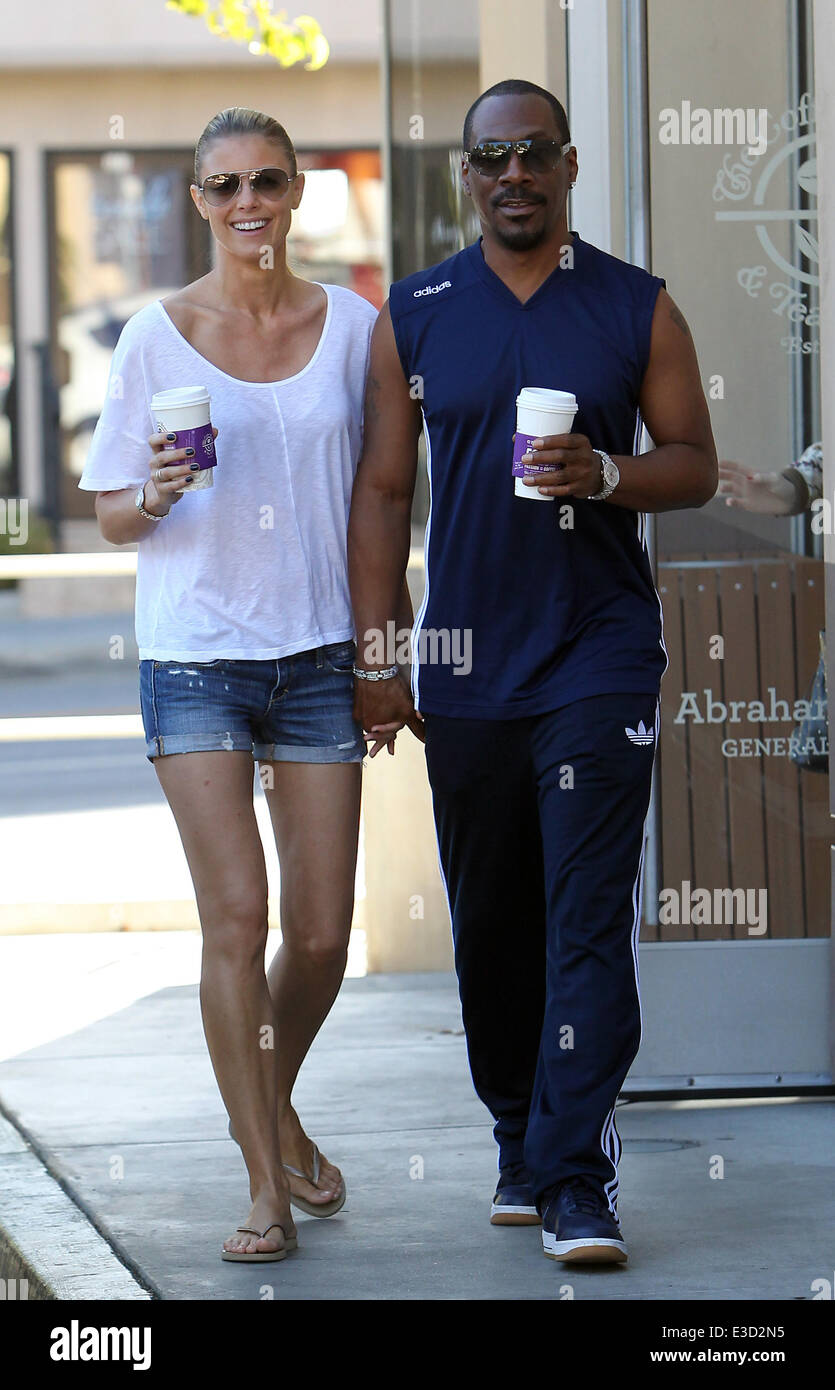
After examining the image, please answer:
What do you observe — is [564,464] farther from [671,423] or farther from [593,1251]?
[593,1251]

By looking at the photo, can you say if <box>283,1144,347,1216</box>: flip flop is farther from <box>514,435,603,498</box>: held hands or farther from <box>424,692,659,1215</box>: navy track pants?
<box>514,435,603,498</box>: held hands

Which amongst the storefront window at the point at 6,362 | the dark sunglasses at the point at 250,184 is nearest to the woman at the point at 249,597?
the dark sunglasses at the point at 250,184

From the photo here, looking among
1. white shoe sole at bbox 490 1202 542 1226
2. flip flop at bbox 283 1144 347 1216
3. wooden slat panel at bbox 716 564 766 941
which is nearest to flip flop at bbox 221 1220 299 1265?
flip flop at bbox 283 1144 347 1216

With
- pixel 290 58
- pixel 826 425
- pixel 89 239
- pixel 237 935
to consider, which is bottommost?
pixel 237 935

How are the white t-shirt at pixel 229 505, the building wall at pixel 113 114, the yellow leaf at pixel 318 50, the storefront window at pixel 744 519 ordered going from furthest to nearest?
the building wall at pixel 113 114 < the yellow leaf at pixel 318 50 < the storefront window at pixel 744 519 < the white t-shirt at pixel 229 505

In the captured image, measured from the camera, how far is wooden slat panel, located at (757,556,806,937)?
17.5 ft

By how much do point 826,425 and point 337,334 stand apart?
138 centimetres

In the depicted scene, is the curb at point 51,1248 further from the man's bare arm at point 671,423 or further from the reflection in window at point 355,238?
the reflection in window at point 355,238

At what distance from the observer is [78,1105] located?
17.8 feet

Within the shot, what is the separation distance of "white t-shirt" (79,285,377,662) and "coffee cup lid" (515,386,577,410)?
530 millimetres

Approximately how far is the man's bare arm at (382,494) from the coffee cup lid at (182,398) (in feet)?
1.50

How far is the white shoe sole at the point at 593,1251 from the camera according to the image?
388 centimetres

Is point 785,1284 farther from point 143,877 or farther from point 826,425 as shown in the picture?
point 143,877
